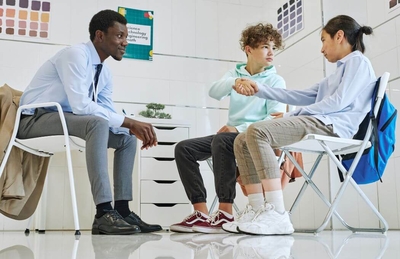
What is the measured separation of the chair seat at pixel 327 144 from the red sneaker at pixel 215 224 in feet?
1.58

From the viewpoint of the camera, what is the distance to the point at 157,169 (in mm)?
3703

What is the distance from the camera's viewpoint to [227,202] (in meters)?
2.57

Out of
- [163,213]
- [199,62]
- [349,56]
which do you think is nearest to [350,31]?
[349,56]

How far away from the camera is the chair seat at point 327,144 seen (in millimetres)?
2343

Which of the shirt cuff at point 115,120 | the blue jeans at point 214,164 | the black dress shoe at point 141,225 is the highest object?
the shirt cuff at point 115,120

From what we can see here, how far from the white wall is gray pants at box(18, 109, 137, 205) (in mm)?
1274

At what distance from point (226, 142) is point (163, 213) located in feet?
3.80

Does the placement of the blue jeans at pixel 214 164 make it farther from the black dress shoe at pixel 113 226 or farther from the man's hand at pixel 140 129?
the black dress shoe at pixel 113 226

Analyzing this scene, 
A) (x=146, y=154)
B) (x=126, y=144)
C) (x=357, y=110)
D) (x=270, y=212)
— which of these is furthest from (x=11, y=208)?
(x=357, y=110)

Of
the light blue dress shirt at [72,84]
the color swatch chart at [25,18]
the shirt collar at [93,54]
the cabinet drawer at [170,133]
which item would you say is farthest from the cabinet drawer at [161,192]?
the color swatch chart at [25,18]

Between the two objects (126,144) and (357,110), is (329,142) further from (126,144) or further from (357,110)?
(126,144)

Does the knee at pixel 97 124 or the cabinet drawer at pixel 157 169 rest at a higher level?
the knee at pixel 97 124

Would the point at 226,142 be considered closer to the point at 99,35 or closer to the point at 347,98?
the point at 347,98

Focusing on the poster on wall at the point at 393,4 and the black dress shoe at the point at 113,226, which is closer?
the black dress shoe at the point at 113,226
